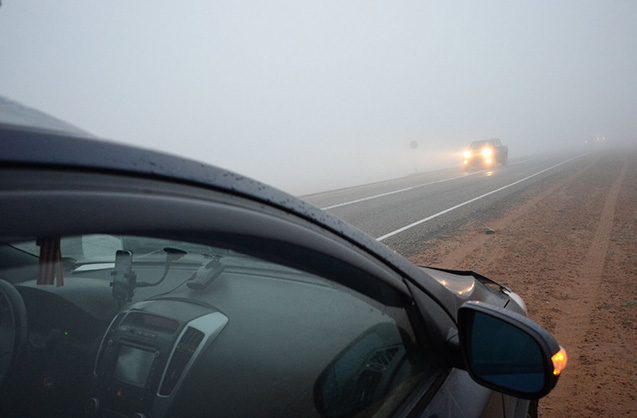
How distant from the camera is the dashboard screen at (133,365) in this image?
1189 millimetres

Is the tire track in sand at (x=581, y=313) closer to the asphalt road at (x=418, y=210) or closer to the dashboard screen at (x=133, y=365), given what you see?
the asphalt road at (x=418, y=210)

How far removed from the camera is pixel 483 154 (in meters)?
27.1

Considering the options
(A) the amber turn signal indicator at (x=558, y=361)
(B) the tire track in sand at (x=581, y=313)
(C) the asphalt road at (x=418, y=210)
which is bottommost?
(B) the tire track in sand at (x=581, y=313)

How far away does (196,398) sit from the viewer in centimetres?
109

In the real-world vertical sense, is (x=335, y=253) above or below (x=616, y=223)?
above

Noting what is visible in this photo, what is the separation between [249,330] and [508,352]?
0.78 meters

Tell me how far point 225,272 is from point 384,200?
36.6ft

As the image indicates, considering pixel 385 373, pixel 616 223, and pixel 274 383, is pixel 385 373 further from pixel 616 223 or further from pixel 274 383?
pixel 616 223

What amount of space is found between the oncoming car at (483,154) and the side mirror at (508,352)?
28.4m

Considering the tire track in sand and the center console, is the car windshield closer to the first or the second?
the center console

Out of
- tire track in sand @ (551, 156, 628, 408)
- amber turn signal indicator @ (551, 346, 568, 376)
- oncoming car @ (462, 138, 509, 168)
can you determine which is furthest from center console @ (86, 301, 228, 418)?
oncoming car @ (462, 138, 509, 168)

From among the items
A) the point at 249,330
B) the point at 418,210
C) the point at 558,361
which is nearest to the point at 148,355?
the point at 249,330

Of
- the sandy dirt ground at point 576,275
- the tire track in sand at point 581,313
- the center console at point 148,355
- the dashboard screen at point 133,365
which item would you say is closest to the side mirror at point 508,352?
the center console at point 148,355

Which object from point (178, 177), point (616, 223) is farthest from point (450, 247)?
point (178, 177)
